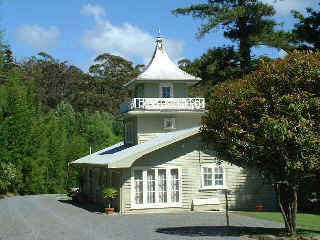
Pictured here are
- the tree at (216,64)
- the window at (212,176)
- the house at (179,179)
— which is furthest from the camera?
the tree at (216,64)

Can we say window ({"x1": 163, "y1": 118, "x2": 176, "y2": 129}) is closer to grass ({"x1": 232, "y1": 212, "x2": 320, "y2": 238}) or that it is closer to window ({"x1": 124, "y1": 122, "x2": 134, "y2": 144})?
window ({"x1": 124, "y1": 122, "x2": 134, "y2": 144})

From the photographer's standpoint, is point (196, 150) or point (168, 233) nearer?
point (168, 233)

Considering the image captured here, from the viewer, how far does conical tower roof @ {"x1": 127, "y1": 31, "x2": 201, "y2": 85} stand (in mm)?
32844

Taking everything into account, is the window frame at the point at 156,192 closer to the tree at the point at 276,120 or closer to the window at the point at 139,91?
the tree at the point at 276,120

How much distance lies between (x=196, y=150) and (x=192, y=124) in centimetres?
Answer: 717

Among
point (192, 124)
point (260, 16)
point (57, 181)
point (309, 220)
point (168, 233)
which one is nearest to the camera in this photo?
point (168, 233)

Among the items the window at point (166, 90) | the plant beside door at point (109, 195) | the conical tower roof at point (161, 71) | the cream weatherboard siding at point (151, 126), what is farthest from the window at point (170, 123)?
the plant beside door at point (109, 195)

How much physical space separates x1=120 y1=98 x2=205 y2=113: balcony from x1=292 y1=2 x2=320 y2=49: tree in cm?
724

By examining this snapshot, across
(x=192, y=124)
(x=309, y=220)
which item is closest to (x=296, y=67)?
(x=309, y=220)

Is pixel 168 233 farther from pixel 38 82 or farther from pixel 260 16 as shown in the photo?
pixel 38 82

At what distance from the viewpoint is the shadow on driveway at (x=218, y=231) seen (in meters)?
16.5

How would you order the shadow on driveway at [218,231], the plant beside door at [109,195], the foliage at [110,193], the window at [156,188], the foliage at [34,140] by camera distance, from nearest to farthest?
the shadow on driveway at [218,231], the plant beside door at [109,195], the foliage at [110,193], the window at [156,188], the foliage at [34,140]

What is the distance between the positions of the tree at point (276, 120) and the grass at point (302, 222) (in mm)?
783

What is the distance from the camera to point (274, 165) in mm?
15781
